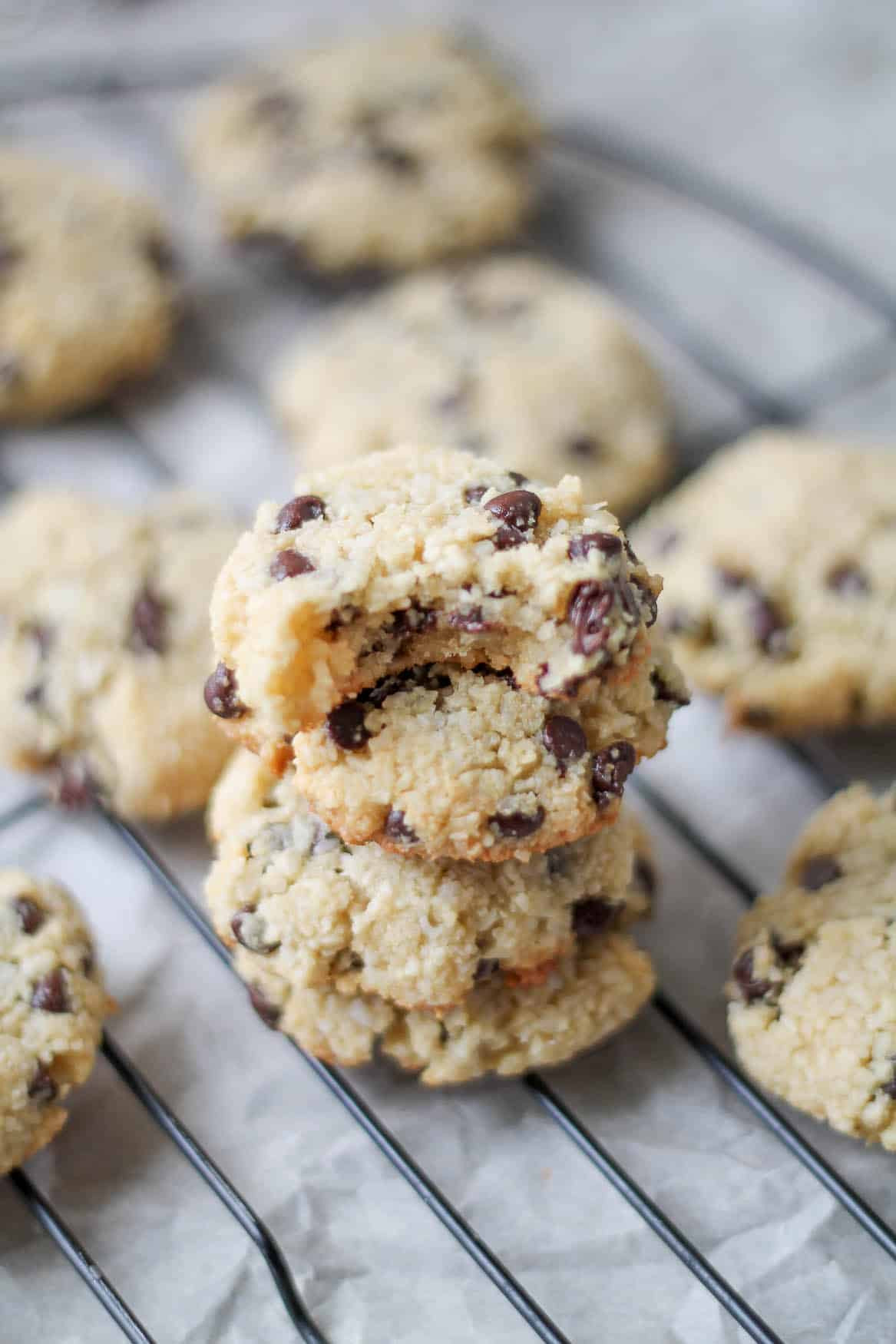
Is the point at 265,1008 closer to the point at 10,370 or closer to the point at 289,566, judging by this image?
the point at 289,566

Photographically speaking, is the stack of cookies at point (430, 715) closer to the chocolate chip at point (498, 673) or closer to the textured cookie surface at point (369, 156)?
the chocolate chip at point (498, 673)

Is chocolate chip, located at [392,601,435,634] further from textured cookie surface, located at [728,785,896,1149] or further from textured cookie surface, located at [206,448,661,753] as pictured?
textured cookie surface, located at [728,785,896,1149]

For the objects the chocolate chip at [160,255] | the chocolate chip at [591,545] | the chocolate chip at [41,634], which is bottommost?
the chocolate chip at [591,545]

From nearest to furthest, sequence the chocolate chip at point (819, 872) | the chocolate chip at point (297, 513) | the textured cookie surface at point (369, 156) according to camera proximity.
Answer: the chocolate chip at point (297, 513)
the chocolate chip at point (819, 872)
the textured cookie surface at point (369, 156)

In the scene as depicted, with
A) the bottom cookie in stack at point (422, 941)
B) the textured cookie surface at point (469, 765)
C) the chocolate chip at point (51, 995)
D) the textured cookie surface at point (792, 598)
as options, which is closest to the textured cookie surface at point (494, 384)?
the textured cookie surface at point (792, 598)

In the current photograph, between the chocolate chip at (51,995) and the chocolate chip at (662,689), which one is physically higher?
the chocolate chip at (51,995)

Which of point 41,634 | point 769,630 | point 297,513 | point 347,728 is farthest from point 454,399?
point 347,728
